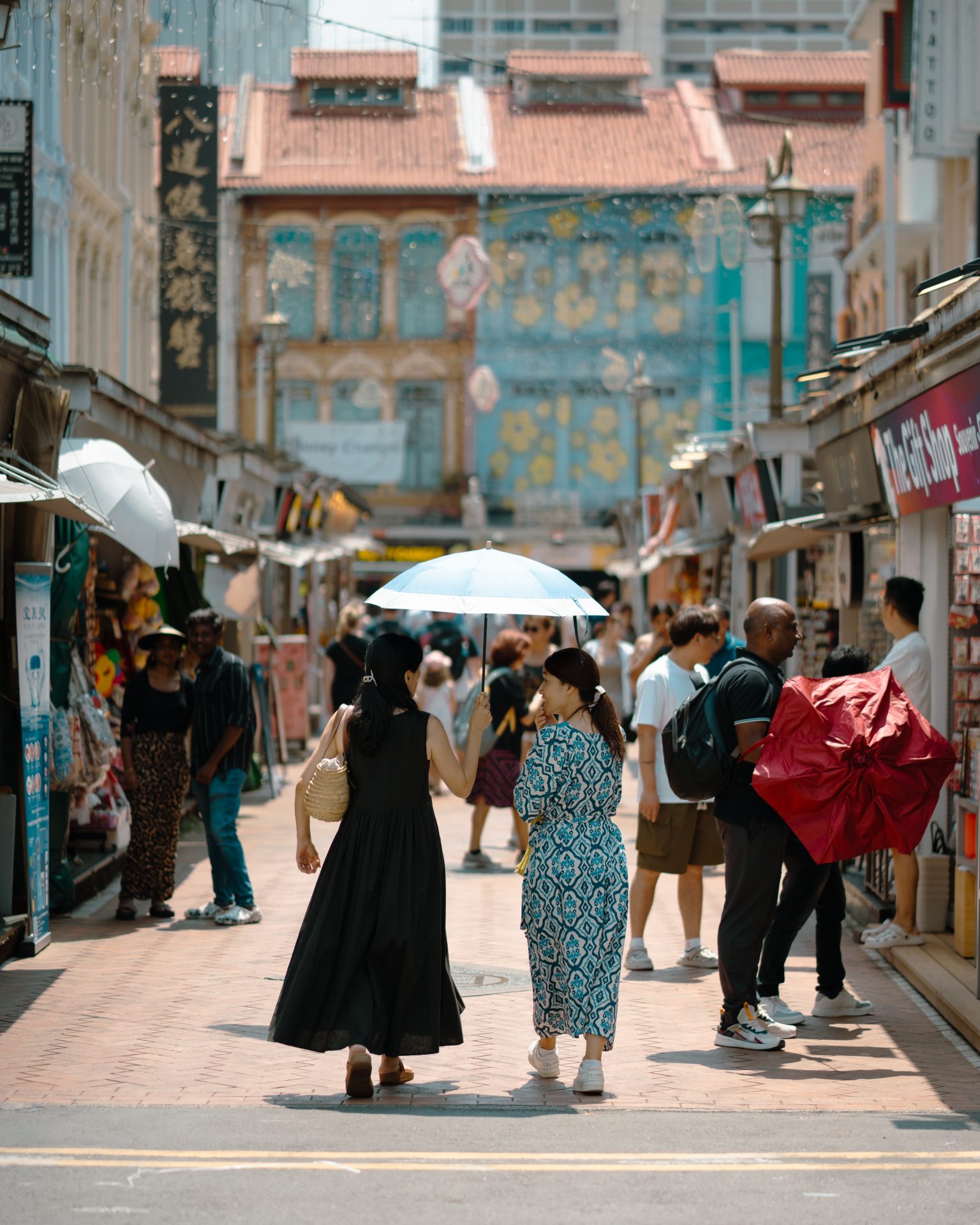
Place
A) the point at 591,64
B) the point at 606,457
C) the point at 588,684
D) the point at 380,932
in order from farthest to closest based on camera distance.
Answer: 1. the point at 591,64
2. the point at 606,457
3. the point at 588,684
4. the point at 380,932

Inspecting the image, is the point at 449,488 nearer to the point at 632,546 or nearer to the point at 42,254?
the point at 632,546

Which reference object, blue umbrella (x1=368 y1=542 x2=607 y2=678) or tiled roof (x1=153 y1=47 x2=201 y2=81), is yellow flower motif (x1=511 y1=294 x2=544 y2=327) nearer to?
tiled roof (x1=153 y1=47 x2=201 y2=81)

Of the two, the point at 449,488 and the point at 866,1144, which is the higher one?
the point at 449,488

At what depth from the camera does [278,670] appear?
2105 centimetres

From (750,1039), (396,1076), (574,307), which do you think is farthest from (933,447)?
(574,307)

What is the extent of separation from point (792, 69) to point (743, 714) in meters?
42.7

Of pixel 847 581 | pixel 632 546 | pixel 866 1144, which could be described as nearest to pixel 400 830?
pixel 866 1144

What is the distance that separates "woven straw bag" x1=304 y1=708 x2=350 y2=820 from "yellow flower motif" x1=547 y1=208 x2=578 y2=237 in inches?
1605

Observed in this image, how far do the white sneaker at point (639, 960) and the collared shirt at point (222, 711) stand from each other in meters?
2.58

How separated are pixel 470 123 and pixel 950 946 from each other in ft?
133

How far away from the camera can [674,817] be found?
9.45 m

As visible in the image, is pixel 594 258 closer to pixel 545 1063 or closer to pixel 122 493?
pixel 122 493

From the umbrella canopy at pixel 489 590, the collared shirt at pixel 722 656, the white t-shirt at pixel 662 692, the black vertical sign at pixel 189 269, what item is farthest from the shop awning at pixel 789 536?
the black vertical sign at pixel 189 269

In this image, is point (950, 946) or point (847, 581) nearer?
point (950, 946)
